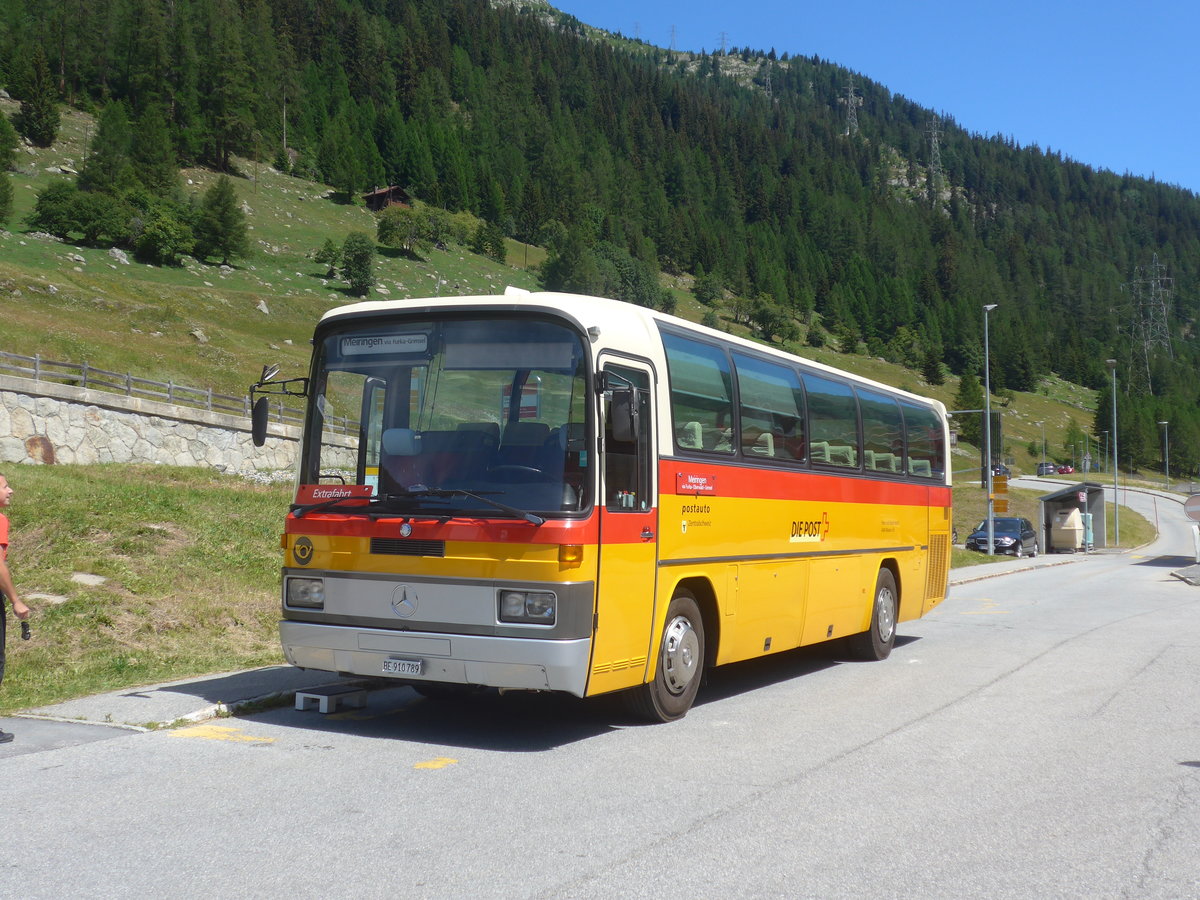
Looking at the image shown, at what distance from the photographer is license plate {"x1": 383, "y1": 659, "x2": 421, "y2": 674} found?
24.9ft

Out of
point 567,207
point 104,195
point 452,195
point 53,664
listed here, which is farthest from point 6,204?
point 567,207

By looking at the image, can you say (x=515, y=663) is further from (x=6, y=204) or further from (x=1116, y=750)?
(x=6, y=204)

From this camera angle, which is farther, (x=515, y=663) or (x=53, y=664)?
(x=53, y=664)

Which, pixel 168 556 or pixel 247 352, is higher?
A: pixel 247 352

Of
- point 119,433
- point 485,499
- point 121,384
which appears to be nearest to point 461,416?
point 485,499

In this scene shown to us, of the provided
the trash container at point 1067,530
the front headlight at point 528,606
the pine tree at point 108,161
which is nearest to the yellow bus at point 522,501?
the front headlight at point 528,606

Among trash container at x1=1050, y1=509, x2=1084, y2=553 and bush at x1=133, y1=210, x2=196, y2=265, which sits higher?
bush at x1=133, y1=210, x2=196, y2=265

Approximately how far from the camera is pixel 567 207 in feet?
565

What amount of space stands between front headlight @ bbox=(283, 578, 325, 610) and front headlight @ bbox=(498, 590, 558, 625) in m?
1.46

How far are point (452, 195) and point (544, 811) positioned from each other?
157 m

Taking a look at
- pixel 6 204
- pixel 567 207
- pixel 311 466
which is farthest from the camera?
pixel 567 207

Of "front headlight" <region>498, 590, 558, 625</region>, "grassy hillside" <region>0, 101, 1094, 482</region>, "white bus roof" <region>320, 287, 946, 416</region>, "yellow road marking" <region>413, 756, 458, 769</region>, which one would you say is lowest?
"yellow road marking" <region>413, 756, 458, 769</region>

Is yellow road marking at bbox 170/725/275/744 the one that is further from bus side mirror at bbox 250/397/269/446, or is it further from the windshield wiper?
bus side mirror at bbox 250/397/269/446

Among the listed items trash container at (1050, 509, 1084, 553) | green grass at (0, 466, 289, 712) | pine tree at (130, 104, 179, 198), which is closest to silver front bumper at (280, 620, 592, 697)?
green grass at (0, 466, 289, 712)
